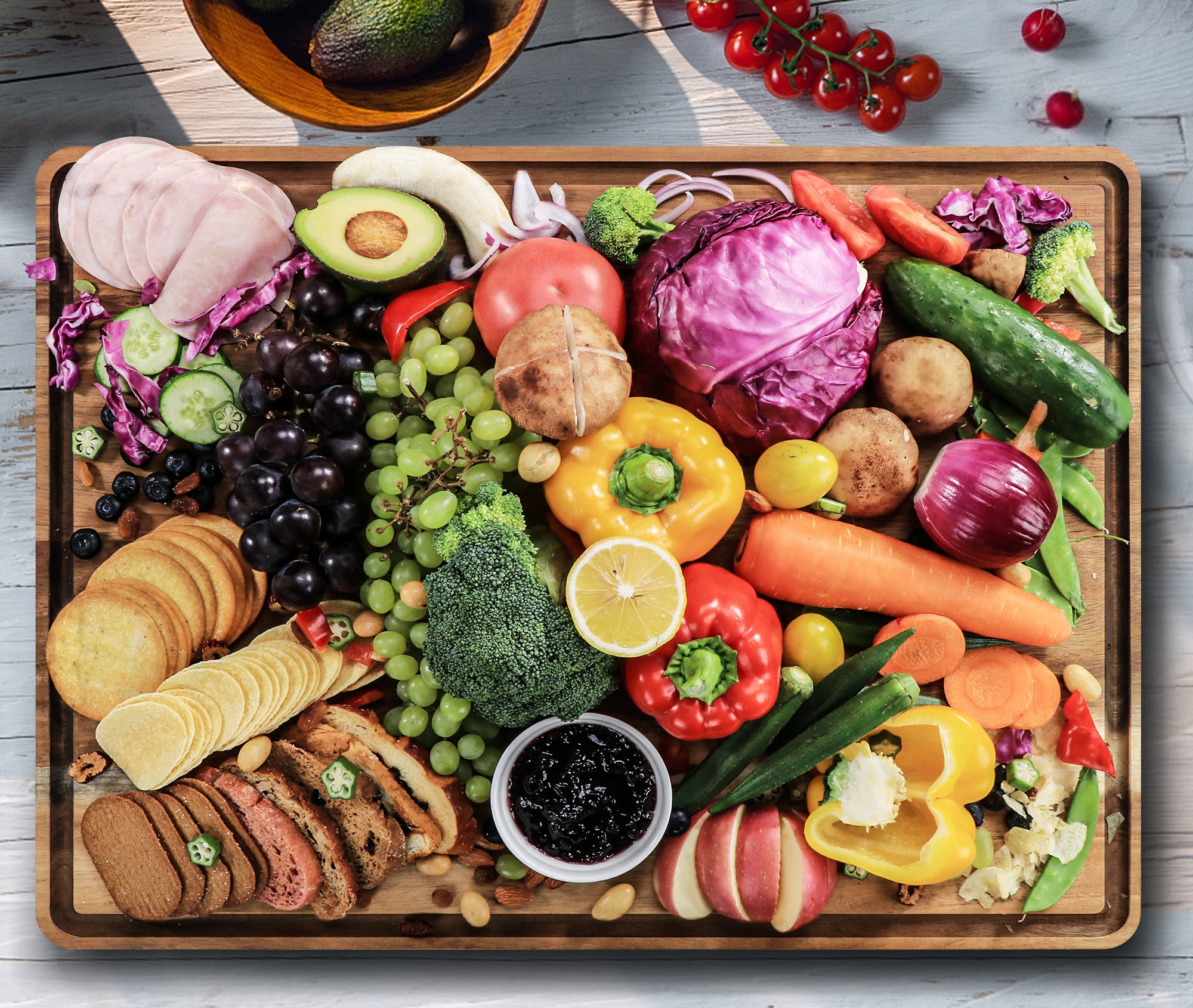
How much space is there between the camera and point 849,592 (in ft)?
6.35

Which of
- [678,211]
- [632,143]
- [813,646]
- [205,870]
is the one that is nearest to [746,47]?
[632,143]

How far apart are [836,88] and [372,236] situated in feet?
3.97

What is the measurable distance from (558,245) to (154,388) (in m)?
0.97

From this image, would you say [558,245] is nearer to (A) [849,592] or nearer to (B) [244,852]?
(A) [849,592]

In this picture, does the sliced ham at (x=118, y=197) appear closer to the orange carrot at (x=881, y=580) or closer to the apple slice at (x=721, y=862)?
the orange carrot at (x=881, y=580)

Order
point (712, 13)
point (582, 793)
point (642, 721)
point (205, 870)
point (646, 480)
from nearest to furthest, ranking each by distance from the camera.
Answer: point (646, 480) < point (582, 793) < point (205, 870) < point (642, 721) < point (712, 13)

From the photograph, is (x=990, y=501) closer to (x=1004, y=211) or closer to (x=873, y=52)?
(x=1004, y=211)

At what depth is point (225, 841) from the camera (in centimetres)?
185

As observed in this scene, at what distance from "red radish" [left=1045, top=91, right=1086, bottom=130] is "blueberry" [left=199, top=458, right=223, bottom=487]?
7.37 ft

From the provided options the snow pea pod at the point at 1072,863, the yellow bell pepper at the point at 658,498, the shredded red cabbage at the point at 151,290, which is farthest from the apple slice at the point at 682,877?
the shredded red cabbage at the point at 151,290

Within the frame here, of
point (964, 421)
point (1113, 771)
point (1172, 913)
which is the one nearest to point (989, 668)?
point (1113, 771)

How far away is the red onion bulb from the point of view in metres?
1.82

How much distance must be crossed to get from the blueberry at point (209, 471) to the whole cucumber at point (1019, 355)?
1633mm

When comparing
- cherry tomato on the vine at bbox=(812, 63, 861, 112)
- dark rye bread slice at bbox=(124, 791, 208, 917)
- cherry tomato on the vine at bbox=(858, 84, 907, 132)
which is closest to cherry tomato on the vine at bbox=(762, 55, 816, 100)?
cherry tomato on the vine at bbox=(812, 63, 861, 112)
